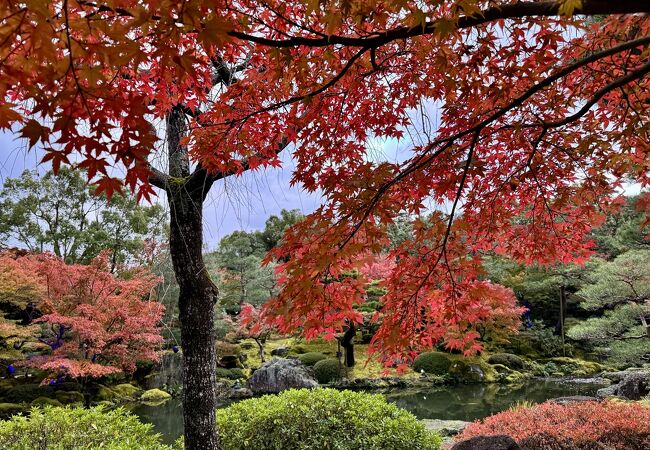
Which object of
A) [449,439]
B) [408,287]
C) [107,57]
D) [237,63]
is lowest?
[449,439]

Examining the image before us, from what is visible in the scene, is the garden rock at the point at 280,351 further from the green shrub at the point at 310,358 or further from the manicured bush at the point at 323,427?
the manicured bush at the point at 323,427

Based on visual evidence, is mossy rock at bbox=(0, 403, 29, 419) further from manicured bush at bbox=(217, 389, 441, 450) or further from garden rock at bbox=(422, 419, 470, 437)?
garden rock at bbox=(422, 419, 470, 437)

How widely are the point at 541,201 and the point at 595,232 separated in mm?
16264

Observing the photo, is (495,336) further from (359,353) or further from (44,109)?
(44,109)

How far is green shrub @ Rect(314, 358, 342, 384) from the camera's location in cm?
1405

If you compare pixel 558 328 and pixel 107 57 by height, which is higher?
pixel 107 57

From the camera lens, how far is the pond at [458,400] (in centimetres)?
1036

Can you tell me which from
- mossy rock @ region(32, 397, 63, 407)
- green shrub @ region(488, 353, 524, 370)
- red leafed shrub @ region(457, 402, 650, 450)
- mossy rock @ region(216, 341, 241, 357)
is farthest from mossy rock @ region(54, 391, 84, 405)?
green shrub @ region(488, 353, 524, 370)

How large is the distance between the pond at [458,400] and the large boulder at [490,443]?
227 inches

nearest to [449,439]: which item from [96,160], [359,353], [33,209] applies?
[96,160]

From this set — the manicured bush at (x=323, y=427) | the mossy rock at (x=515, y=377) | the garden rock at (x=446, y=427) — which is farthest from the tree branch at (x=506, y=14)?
the mossy rock at (x=515, y=377)

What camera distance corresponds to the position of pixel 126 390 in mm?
13516

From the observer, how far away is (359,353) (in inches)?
648

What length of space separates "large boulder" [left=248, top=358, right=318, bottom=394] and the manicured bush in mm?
8221
